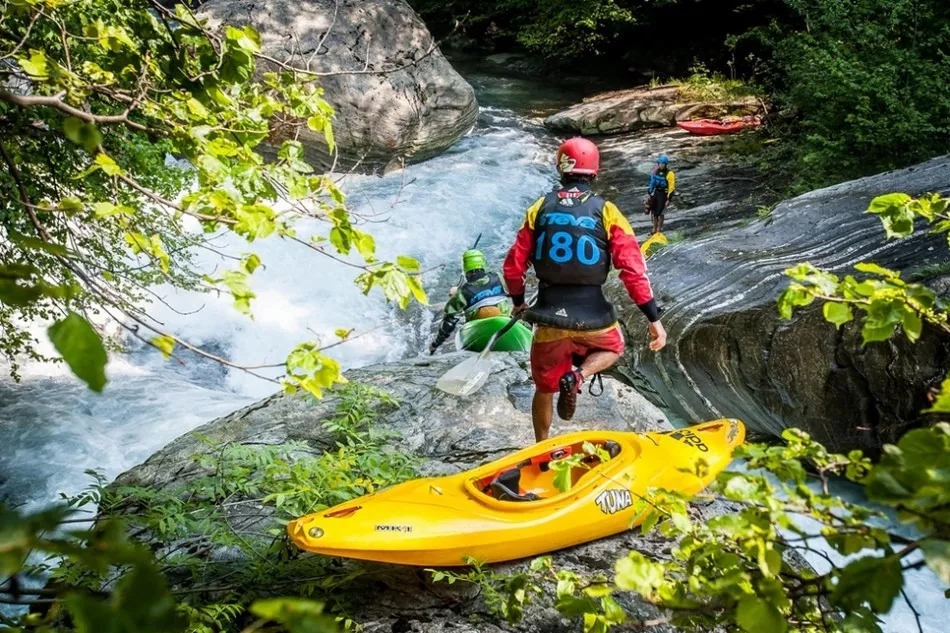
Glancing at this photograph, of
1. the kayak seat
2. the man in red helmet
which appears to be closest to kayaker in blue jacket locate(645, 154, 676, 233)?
the man in red helmet

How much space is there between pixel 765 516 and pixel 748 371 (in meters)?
4.37

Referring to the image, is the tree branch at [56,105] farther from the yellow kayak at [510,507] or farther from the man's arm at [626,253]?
the man's arm at [626,253]

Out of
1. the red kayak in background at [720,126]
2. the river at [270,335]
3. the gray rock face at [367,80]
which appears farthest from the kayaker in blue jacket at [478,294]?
the red kayak in background at [720,126]

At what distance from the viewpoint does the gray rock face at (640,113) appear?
44.2 ft

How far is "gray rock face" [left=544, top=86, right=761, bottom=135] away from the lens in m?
13.5

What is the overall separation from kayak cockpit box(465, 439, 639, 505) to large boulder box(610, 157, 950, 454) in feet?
6.63

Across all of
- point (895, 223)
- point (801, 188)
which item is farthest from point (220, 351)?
point (801, 188)

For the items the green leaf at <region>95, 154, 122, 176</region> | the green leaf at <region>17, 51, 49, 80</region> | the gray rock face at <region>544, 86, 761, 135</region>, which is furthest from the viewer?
the gray rock face at <region>544, 86, 761, 135</region>

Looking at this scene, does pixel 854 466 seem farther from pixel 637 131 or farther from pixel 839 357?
pixel 637 131

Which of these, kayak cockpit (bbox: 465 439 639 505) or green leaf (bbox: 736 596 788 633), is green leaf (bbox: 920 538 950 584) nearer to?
green leaf (bbox: 736 596 788 633)

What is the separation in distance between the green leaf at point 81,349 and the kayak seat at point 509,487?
264 cm

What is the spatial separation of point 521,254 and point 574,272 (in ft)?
1.03

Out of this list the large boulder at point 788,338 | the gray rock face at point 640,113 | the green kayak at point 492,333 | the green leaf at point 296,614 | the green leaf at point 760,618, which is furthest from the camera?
the gray rock face at point 640,113

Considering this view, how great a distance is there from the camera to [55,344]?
0.70 meters
